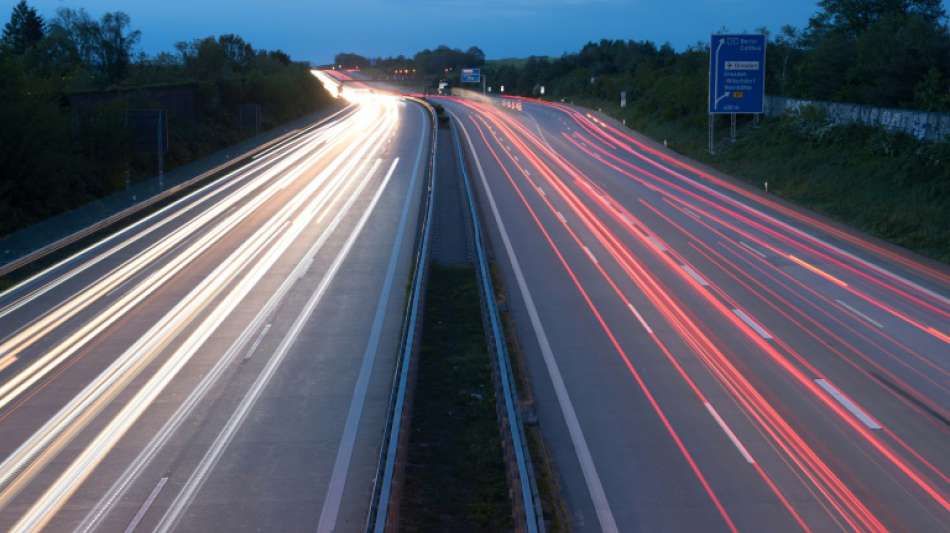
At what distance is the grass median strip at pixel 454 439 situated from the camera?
39.3 feet

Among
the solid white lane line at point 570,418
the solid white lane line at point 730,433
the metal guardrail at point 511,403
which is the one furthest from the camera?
the solid white lane line at point 730,433

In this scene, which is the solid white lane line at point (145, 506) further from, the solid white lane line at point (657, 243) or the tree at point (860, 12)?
the tree at point (860, 12)

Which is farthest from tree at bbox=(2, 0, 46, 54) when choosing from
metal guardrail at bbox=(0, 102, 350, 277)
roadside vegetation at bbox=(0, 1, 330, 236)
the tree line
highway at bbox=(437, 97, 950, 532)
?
highway at bbox=(437, 97, 950, 532)

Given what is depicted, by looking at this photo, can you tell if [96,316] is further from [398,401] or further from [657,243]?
[657,243]

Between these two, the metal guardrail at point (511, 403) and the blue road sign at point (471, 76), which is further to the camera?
the blue road sign at point (471, 76)

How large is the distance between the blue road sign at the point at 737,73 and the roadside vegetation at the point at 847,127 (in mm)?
2557

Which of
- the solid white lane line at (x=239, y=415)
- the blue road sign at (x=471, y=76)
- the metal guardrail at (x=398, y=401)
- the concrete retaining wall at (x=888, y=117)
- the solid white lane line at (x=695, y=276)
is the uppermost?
the blue road sign at (x=471, y=76)

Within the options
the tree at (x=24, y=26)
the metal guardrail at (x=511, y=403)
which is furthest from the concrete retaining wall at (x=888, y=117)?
the tree at (x=24, y=26)

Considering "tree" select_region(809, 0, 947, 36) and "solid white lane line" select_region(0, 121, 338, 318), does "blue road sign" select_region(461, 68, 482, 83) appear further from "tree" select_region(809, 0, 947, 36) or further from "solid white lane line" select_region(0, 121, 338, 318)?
"solid white lane line" select_region(0, 121, 338, 318)

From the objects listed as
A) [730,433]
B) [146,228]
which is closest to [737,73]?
[146,228]

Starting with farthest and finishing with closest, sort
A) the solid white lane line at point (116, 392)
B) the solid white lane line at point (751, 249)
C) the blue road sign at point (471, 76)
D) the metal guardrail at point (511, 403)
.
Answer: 1. the blue road sign at point (471, 76)
2. the solid white lane line at point (751, 249)
3. the solid white lane line at point (116, 392)
4. the metal guardrail at point (511, 403)

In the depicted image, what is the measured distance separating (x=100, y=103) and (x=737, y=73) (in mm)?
29658

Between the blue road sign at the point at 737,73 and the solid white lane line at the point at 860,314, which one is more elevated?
the blue road sign at the point at 737,73

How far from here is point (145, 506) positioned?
11.9 metres
